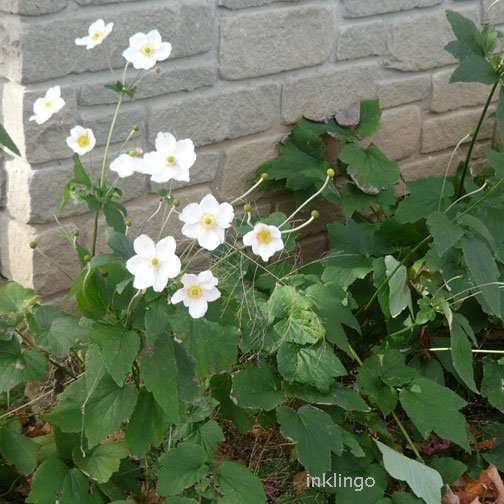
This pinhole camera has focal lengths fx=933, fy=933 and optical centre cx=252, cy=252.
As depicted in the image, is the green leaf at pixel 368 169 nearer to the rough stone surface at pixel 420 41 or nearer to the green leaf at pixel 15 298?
the rough stone surface at pixel 420 41

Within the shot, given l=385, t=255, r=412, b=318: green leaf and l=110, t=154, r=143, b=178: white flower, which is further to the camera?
l=385, t=255, r=412, b=318: green leaf

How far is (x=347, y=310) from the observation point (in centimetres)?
207

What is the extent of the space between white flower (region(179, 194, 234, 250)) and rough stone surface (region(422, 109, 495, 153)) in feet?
5.02

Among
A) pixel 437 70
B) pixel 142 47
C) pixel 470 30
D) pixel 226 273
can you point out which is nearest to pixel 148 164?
pixel 142 47

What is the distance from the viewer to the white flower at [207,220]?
1.60 m

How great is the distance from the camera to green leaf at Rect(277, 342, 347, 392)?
1938 millimetres

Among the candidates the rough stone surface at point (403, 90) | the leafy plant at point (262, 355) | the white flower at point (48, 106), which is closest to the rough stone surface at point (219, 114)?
the leafy plant at point (262, 355)

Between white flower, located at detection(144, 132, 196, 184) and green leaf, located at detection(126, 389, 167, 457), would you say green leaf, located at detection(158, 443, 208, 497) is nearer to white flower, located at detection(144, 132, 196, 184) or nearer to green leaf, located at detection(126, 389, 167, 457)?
green leaf, located at detection(126, 389, 167, 457)

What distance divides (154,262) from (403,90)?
5.05ft

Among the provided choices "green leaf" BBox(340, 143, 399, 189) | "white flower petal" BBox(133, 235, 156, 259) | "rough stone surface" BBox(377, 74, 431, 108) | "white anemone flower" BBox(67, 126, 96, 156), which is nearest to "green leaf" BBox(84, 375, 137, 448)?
"white flower petal" BBox(133, 235, 156, 259)

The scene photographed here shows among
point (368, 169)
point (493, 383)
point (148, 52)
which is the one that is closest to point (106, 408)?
point (148, 52)

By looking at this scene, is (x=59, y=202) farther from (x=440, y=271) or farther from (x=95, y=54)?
(x=440, y=271)

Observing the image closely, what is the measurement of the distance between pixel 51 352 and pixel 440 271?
96 centimetres

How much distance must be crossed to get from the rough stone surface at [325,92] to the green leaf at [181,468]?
1138 mm
